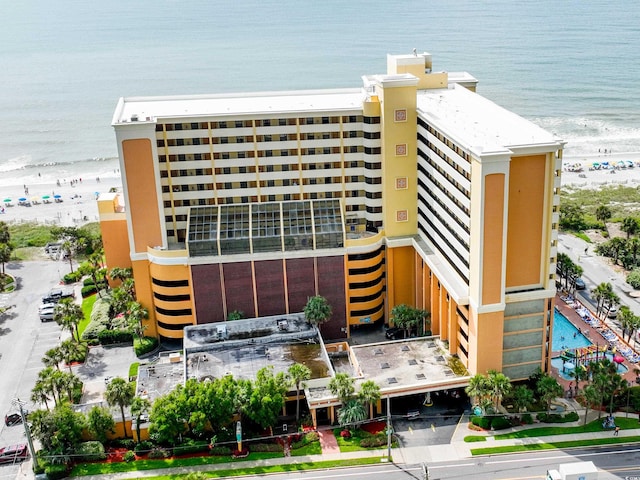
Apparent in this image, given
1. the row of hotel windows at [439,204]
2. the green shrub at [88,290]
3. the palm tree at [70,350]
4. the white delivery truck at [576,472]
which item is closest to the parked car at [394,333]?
the row of hotel windows at [439,204]

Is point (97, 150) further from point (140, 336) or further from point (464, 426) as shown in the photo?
point (464, 426)

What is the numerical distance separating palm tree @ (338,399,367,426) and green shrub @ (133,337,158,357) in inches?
1078

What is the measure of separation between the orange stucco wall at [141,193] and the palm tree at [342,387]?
95.0ft

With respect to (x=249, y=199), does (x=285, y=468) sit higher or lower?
lower

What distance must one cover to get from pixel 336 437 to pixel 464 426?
39.7 ft

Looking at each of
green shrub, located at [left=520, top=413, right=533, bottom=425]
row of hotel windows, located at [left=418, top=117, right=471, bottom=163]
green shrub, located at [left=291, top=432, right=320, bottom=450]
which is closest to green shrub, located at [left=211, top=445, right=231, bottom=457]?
green shrub, located at [left=291, top=432, right=320, bottom=450]

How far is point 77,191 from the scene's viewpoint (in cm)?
15300

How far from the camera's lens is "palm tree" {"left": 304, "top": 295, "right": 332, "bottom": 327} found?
261 feet

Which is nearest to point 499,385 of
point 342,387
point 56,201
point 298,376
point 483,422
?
point 483,422

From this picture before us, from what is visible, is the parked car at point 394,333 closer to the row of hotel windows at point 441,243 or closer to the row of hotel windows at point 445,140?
the row of hotel windows at point 441,243

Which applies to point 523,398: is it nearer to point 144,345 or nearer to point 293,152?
point 293,152

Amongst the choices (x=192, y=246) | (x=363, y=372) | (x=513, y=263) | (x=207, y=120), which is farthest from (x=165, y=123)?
(x=513, y=263)

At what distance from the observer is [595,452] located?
2461 inches

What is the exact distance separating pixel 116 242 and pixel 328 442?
4305cm
